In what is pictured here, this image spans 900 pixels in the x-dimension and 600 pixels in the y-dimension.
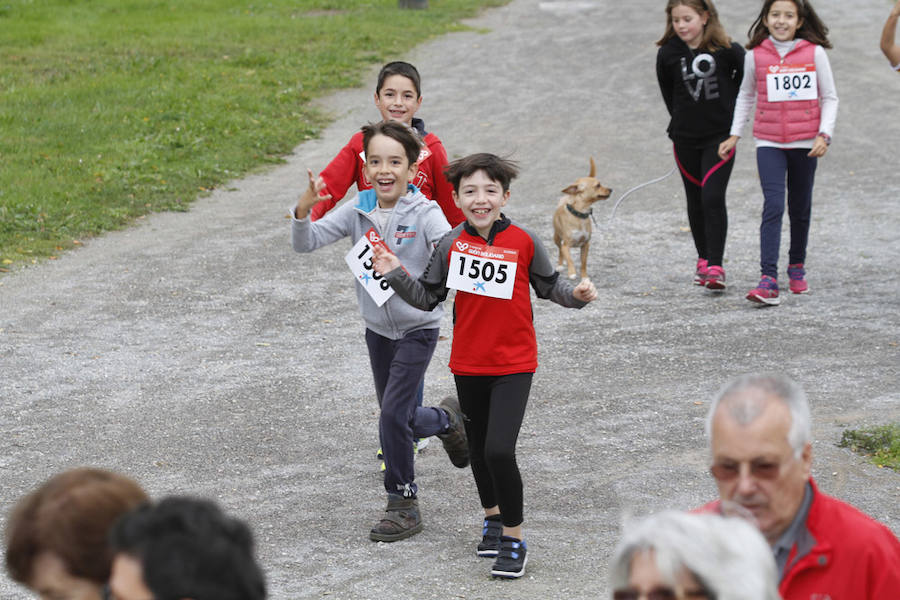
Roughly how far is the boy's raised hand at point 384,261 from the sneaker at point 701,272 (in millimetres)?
4626

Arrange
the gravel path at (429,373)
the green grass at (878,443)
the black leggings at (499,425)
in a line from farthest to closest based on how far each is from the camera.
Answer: the green grass at (878,443) → the gravel path at (429,373) → the black leggings at (499,425)

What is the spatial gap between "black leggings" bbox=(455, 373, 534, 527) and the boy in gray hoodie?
40 centimetres

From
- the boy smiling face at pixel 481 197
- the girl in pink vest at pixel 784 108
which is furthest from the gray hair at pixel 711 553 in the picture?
the girl in pink vest at pixel 784 108

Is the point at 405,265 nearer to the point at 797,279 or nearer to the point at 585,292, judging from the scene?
the point at 585,292

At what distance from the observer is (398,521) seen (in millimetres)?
5617

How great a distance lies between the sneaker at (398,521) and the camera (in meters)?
5.57

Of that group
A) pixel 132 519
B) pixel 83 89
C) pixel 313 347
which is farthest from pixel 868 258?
pixel 83 89

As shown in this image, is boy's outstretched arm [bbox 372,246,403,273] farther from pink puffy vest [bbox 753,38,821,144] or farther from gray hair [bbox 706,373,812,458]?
pink puffy vest [bbox 753,38,821,144]

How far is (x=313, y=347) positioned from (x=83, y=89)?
954cm

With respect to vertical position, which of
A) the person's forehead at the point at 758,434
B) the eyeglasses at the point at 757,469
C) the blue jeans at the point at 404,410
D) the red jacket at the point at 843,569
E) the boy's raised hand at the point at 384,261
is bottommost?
the blue jeans at the point at 404,410

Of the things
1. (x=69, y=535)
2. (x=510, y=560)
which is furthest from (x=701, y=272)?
(x=69, y=535)

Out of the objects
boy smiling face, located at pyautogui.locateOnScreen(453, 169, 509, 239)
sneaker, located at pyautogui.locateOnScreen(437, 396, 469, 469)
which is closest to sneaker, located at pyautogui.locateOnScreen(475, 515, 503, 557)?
sneaker, located at pyautogui.locateOnScreen(437, 396, 469, 469)

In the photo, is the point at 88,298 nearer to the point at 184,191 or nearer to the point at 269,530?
the point at 184,191

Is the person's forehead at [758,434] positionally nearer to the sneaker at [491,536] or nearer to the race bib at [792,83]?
the sneaker at [491,536]
